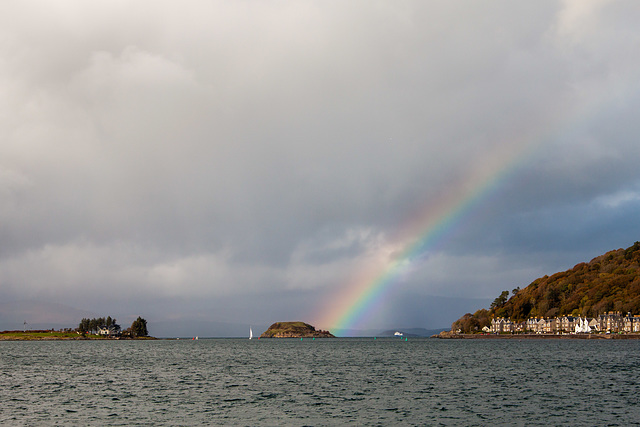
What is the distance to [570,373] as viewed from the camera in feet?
326

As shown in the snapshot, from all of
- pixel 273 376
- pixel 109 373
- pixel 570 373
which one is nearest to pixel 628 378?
pixel 570 373

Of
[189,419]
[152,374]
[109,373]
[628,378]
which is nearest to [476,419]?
[189,419]

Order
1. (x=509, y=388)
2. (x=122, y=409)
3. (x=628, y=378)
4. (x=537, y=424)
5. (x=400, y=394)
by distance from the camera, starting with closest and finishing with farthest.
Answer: (x=537, y=424)
(x=122, y=409)
(x=400, y=394)
(x=509, y=388)
(x=628, y=378)

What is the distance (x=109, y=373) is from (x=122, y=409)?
53155 millimetres

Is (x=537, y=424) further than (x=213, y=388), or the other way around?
(x=213, y=388)

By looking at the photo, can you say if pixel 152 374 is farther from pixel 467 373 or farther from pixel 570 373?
pixel 570 373

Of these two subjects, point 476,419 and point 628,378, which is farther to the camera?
point 628,378

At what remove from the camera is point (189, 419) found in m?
52.0

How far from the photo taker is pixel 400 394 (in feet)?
234

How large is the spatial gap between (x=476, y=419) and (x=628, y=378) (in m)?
50.8

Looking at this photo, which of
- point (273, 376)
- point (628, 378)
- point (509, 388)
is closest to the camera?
point (509, 388)

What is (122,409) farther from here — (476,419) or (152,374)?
(152,374)

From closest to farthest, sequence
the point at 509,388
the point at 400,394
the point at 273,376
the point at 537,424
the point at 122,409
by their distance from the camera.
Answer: the point at 537,424 < the point at 122,409 < the point at 400,394 < the point at 509,388 < the point at 273,376

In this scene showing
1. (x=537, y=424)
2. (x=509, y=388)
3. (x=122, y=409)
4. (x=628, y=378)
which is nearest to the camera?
(x=537, y=424)
